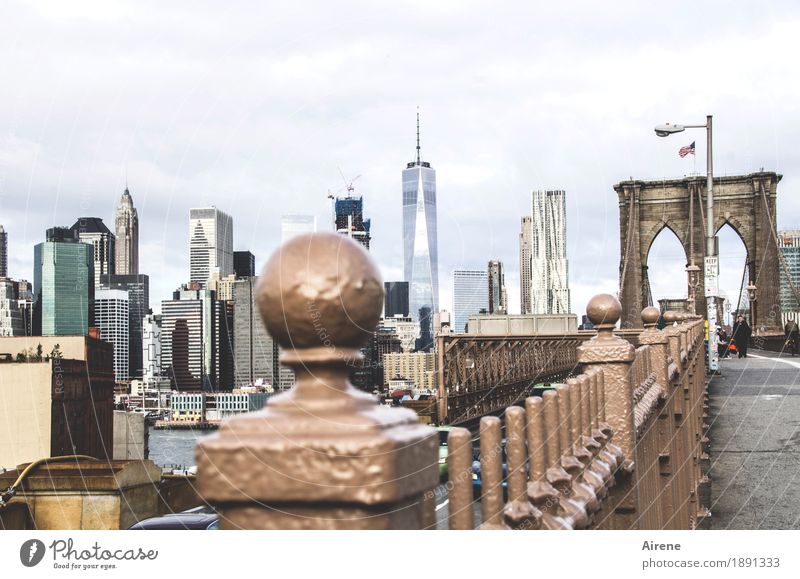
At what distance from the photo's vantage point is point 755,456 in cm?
834

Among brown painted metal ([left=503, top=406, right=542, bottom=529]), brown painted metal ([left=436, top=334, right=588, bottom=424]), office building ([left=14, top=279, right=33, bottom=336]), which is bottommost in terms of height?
brown painted metal ([left=436, top=334, right=588, bottom=424])

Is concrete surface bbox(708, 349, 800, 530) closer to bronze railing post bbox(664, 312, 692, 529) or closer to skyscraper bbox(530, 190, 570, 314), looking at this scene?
bronze railing post bbox(664, 312, 692, 529)

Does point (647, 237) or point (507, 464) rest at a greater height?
point (647, 237)

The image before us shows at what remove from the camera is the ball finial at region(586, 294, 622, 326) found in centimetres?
375

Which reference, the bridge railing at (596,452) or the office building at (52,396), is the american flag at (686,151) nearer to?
the office building at (52,396)

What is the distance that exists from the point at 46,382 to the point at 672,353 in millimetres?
28424

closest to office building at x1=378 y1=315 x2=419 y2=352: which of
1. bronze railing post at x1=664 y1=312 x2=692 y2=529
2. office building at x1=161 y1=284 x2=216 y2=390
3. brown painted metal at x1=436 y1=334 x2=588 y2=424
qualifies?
office building at x1=161 y1=284 x2=216 y2=390

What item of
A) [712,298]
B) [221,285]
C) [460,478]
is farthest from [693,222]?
[460,478]

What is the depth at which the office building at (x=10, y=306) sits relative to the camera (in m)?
12.9

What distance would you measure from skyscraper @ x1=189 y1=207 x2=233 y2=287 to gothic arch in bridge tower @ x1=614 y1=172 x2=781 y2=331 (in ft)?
168

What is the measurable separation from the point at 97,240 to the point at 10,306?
5198mm

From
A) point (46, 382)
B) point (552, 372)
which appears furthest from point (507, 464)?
point (552, 372)

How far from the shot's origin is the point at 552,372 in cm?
6153
